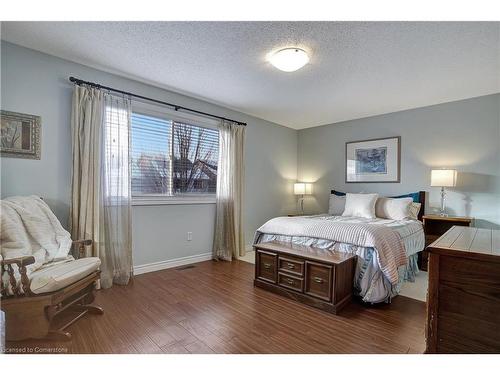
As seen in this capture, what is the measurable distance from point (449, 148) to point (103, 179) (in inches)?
180

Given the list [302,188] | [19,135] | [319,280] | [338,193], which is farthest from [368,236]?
[19,135]

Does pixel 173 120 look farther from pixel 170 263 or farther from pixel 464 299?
pixel 464 299

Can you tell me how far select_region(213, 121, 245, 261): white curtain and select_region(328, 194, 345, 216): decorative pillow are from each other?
1.71 metres

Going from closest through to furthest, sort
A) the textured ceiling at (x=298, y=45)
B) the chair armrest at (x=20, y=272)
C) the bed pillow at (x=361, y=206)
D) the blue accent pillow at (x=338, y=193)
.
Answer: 1. the chair armrest at (x=20, y=272)
2. the textured ceiling at (x=298, y=45)
3. the bed pillow at (x=361, y=206)
4. the blue accent pillow at (x=338, y=193)

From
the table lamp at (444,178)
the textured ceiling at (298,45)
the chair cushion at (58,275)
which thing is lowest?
the chair cushion at (58,275)

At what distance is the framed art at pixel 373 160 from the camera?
13.5 ft

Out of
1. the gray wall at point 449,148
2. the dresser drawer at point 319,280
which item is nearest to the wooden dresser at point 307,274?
the dresser drawer at point 319,280

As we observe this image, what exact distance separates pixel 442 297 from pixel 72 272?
7.52ft

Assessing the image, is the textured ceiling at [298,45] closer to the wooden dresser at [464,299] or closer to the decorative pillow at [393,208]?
the decorative pillow at [393,208]

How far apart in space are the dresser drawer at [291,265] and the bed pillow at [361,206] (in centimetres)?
173

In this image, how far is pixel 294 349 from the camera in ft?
5.45

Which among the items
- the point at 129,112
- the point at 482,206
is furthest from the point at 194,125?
the point at 482,206

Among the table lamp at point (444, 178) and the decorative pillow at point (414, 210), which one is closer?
the table lamp at point (444, 178)

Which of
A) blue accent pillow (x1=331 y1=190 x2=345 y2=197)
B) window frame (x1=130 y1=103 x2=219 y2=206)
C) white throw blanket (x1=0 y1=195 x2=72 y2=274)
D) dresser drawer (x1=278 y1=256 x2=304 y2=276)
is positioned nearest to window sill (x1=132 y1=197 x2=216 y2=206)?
window frame (x1=130 y1=103 x2=219 y2=206)
